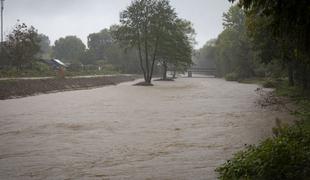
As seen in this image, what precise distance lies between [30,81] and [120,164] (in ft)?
92.4

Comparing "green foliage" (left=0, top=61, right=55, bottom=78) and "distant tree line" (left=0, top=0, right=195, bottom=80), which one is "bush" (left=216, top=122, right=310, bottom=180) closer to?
"green foliage" (left=0, top=61, right=55, bottom=78)

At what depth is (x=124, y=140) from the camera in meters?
14.1

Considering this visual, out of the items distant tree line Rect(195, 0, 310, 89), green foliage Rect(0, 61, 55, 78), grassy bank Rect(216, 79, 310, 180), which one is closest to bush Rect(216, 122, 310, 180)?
grassy bank Rect(216, 79, 310, 180)

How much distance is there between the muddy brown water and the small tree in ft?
89.2

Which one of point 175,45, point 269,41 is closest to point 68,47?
point 175,45

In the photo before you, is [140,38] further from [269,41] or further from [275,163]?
[275,163]

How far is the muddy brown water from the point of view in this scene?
10125mm

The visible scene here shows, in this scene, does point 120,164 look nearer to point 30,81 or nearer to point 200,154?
point 200,154

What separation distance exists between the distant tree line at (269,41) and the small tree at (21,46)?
27.9 m

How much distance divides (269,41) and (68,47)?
98937mm

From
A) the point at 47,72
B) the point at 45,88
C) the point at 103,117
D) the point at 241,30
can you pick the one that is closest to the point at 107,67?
the point at 241,30

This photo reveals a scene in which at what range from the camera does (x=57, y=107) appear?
24.9 meters

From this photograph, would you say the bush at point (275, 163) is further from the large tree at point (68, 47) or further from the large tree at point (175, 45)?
the large tree at point (68, 47)

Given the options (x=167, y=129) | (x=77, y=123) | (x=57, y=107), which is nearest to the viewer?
(x=167, y=129)
